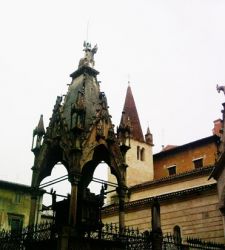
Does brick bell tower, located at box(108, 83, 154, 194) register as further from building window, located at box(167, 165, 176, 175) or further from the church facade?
building window, located at box(167, 165, 176, 175)

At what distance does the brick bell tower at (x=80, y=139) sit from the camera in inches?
496

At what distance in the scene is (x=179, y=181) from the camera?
33.3 m

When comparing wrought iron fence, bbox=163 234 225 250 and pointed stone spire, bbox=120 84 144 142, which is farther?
pointed stone spire, bbox=120 84 144 142

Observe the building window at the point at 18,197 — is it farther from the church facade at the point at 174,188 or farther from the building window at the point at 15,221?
the church facade at the point at 174,188

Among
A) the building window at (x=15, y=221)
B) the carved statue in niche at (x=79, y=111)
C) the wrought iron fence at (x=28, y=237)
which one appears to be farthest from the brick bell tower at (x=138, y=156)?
the wrought iron fence at (x=28, y=237)

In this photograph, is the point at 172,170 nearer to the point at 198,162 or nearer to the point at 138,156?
the point at 198,162

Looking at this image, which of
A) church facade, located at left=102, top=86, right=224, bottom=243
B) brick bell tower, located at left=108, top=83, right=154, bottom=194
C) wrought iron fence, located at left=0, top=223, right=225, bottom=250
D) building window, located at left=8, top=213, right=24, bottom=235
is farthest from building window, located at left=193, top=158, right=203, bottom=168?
wrought iron fence, located at left=0, top=223, right=225, bottom=250

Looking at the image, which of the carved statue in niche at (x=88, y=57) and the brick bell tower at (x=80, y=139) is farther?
the carved statue in niche at (x=88, y=57)

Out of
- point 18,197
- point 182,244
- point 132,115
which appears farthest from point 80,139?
point 132,115

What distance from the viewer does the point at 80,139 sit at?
1260 centimetres

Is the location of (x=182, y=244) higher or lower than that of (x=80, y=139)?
lower

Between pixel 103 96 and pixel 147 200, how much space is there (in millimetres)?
17193

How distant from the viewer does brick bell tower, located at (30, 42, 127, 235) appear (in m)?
12.6

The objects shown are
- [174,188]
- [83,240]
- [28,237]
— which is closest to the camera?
[83,240]
